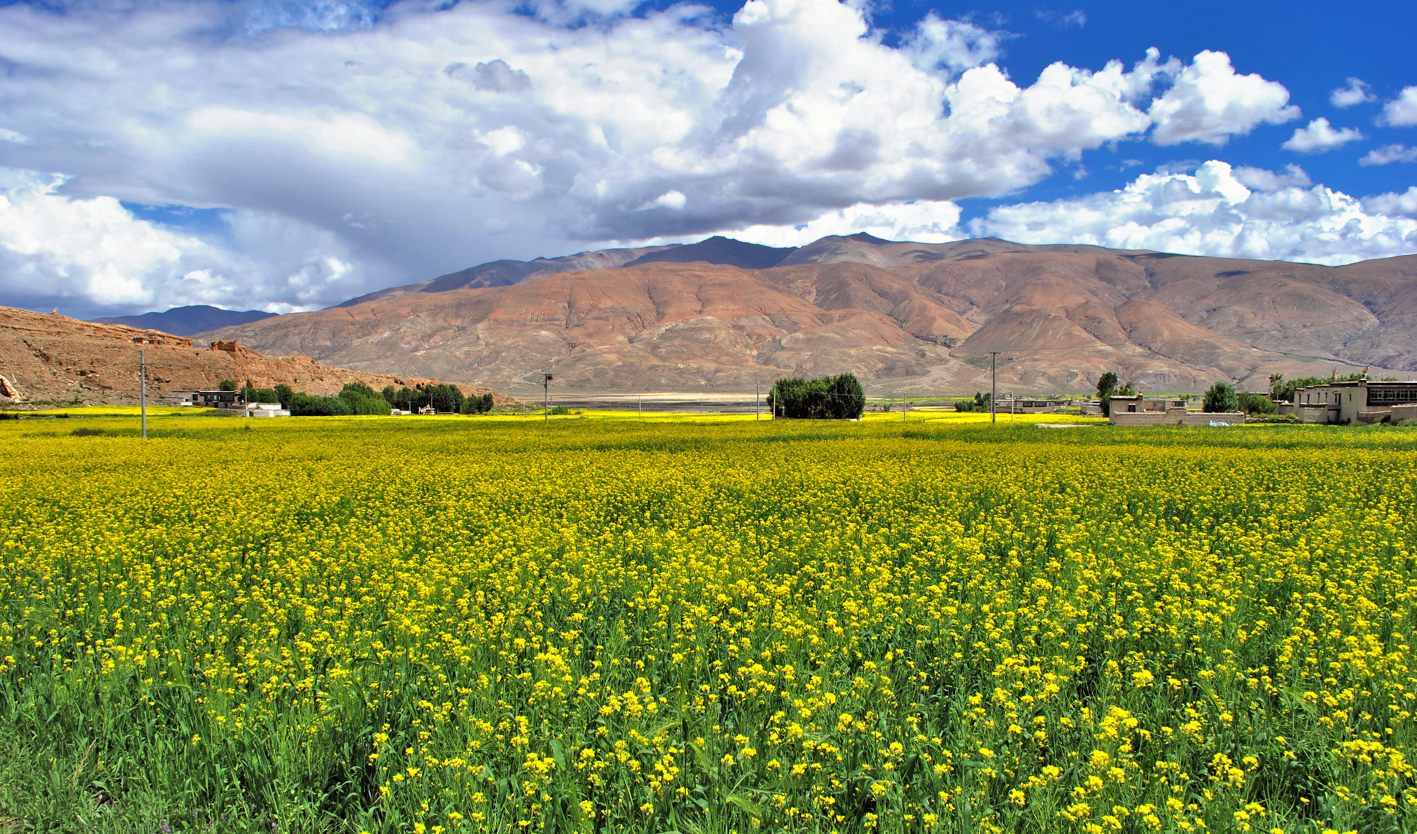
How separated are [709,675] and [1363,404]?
91829mm

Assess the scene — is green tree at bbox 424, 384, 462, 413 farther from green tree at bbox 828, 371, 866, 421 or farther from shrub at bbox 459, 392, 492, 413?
green tree at bbox 828, 371, 866, 421

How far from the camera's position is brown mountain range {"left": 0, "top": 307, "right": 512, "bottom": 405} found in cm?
10712

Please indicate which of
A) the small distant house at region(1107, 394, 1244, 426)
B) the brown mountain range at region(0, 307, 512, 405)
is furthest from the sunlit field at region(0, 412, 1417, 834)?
the brown mountain range at region(0, 307, 512, 405)

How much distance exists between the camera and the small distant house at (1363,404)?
222 ft

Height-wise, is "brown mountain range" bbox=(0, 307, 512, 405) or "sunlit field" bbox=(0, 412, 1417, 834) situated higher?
"brown mountain range" bbox=(0, 307, 512, 405)

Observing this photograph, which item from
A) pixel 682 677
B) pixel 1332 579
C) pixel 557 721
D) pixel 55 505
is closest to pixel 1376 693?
pixel 1332 579

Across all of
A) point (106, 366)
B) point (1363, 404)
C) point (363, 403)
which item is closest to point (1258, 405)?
point (1363, 404)

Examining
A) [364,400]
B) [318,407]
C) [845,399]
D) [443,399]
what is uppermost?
[443,399]

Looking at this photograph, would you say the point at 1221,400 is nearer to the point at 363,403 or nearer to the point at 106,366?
the point at 363,403

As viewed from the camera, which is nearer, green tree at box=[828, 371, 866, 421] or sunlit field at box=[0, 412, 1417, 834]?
sunlit field at box=[0, 412, 1417, 834]

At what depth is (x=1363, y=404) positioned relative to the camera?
71.4m

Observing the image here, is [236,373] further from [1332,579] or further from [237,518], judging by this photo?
[1332,579]

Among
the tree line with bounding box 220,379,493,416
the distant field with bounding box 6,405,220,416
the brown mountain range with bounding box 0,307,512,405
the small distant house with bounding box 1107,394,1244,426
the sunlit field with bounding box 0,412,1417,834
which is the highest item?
the brown mountain range with bounding box 0,307,512,405

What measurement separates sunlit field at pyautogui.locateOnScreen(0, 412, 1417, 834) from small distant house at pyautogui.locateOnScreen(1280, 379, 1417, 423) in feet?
245
